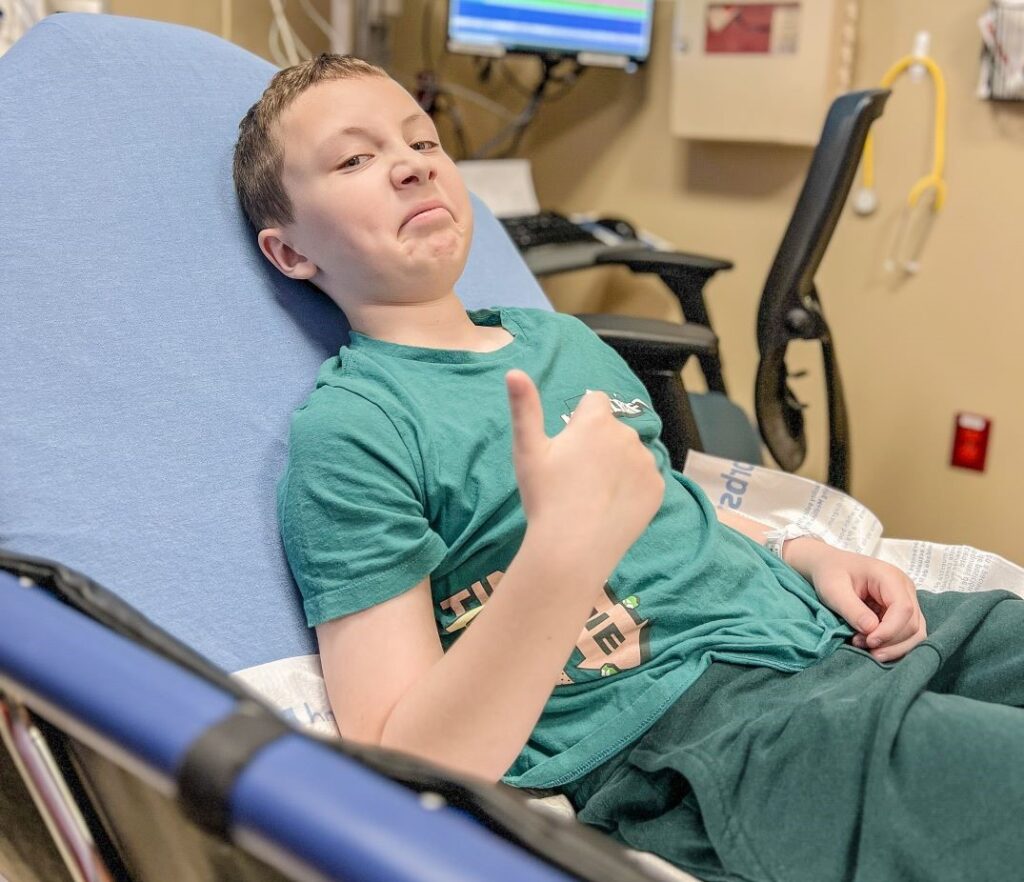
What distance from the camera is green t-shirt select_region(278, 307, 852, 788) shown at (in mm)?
805

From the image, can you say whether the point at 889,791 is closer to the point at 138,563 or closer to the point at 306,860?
the point at 306,860

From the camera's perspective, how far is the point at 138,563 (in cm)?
84

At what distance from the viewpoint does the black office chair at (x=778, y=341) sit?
1271mm

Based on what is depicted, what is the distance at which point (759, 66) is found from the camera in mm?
2123

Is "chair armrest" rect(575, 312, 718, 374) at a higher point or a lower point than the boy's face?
lower

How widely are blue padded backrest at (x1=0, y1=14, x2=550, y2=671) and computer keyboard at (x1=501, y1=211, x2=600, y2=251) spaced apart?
0.93 metres

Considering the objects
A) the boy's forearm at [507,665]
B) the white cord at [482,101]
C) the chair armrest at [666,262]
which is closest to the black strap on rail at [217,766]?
the boy's forearm at [507,665]

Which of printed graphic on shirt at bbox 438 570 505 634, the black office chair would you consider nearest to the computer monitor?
the black office chair

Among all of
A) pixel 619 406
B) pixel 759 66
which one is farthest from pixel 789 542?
pixel 759 66

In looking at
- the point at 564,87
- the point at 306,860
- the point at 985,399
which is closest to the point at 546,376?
the point at 306,860

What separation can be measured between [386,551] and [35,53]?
2.13 feet

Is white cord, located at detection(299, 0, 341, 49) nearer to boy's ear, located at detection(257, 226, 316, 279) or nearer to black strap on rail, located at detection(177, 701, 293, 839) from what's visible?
boy's ear, located at detection(257, 226, 316, 279)

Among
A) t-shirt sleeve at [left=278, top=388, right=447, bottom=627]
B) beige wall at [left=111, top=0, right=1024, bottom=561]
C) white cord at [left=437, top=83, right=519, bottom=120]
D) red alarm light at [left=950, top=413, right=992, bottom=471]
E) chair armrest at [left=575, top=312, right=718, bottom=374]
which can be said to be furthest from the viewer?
white cord at [left=437, top=83, right=519, bottom=120]

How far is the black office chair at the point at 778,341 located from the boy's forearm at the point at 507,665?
0.61 m
